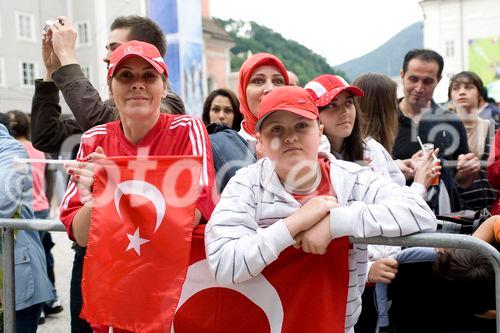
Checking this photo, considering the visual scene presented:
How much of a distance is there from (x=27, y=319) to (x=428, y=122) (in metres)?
2.59

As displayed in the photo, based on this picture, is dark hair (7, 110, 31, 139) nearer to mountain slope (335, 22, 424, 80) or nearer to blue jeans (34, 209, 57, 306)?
blue jeans (34, 209, 57, 306)

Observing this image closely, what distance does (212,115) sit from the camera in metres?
4.84

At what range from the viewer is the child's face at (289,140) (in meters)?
1.94

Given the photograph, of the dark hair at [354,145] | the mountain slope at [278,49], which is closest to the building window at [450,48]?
the mountain slope at [278,49]

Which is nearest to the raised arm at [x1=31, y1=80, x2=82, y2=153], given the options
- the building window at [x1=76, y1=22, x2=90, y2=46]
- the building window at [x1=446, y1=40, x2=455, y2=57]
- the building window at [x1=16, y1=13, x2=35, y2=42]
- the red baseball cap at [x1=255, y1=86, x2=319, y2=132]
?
the red baseball cap at [x1=255, y1=86, x2=319, y2=132]

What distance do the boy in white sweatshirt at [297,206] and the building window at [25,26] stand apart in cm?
2407

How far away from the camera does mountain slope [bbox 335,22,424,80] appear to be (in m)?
3.73

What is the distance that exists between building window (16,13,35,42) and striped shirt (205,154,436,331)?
948 inches

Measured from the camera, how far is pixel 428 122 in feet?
11.8

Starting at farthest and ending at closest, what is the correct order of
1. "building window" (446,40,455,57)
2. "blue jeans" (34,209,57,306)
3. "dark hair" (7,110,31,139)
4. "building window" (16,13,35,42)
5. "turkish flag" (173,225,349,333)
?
"building window" (446,40,455,57) < "building window" (16,13,35,42) < "dark hair" (7,110,31,139) < "blue jeans" (34,209,57,306) < "turkish flag" (173,225,349,333)

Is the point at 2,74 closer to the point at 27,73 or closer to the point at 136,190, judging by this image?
the point at 27,73

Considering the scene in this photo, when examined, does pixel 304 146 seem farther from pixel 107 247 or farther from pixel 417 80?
pixel 417 80

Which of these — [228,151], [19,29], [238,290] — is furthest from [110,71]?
[19,29]

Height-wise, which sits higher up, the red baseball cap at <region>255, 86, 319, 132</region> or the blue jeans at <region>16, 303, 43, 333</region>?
the red baseball cap at <region>255, 86, 319, 132</region>
